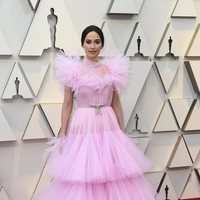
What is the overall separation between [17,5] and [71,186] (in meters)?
0.80

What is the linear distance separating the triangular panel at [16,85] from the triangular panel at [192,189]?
0.92 m

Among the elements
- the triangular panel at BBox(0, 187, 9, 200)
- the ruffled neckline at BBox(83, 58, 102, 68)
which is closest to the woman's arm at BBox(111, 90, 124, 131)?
the ruffled neckline at BBox(83, 58, 102, 68)

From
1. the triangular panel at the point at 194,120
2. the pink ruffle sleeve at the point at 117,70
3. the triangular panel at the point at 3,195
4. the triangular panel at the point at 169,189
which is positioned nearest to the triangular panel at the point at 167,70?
the triangular panel at the point at 194,120

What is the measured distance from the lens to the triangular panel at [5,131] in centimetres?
168

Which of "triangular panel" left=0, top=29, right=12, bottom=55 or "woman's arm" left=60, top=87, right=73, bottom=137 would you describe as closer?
"woman's arm" left=60, top=87, right=73, bottom=137

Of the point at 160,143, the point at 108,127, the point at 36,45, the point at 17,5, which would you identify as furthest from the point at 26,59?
the point at 160,143

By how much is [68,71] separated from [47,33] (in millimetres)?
314

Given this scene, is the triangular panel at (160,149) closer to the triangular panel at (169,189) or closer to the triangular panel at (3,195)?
the triangular panel at (169,189)

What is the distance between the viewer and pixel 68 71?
149 centimetres

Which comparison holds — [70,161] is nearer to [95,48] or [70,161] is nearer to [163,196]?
[95,48]

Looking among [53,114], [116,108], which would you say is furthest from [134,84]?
[53,114]

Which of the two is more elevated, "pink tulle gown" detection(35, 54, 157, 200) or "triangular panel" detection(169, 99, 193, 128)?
"triangular panel" detection(169, 99, 193, 128)

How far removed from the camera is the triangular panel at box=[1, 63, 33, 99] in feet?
5.53

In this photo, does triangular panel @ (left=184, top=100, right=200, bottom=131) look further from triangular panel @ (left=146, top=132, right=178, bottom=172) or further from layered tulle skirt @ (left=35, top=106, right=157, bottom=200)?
layered tulle skirt @ (left=35, top=106, right=157, bottom=200)
